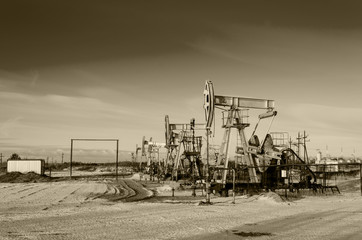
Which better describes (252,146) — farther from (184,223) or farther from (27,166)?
(27,166)

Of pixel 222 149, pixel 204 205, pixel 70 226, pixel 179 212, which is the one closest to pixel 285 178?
pixel 222 149

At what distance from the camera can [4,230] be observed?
7.78m

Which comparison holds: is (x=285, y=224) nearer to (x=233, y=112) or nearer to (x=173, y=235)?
(x=173, y=235)

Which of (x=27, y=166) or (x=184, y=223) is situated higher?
(x=184, y=223)

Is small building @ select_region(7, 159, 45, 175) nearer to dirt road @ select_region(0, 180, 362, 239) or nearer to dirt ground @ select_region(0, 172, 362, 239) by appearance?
dirt ground @ select_region(0, 172, 362, 239)

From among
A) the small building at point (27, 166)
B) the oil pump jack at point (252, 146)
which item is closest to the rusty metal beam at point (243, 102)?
the oil pump jack at point (252, 146)

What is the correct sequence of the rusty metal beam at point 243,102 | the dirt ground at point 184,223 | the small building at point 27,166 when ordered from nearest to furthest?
1. the dirt ground at point 184,223
2. the rusty metal beam at point 243,102
3. the small building at point 27,166

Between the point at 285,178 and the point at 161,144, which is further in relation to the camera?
the point at 161,144

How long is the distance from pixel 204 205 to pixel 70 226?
18.3 feet

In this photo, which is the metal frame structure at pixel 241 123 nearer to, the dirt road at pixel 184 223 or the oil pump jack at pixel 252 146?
the oil pump jack at pixel 252 146

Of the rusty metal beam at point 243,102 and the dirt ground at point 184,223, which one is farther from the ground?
the rusty metal beam at point 243,102

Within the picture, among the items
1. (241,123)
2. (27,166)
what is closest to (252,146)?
(241,123)

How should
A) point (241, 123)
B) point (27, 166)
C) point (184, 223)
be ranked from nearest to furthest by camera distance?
1. point (184, 223)
2. point (241, 123)
3. point (27, 166)

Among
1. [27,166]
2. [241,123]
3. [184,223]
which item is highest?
[241,123]
